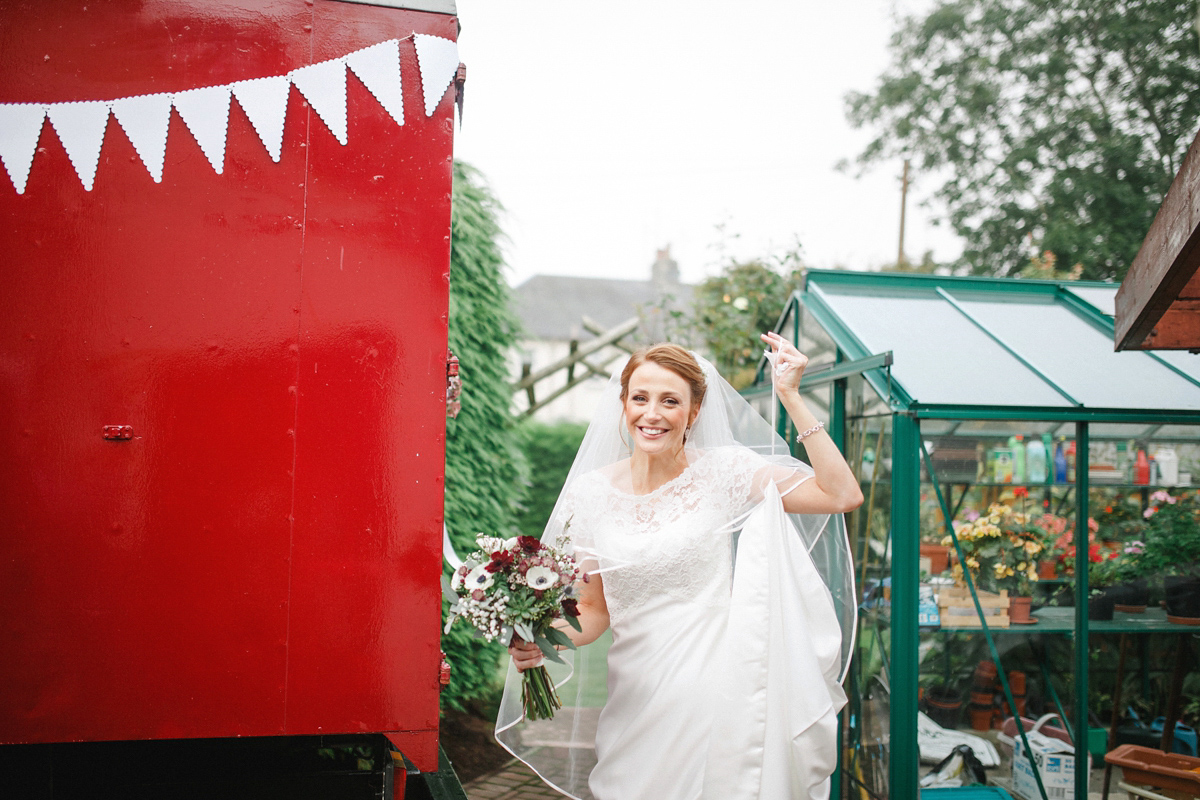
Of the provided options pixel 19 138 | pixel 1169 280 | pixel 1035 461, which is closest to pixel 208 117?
pixel 19 138

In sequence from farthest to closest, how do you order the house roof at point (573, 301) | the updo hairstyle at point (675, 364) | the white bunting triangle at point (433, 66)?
the house roof at point (573, 301), the updo hairstyle at point (675, 364), the white bunting triangle at point (433, 66)

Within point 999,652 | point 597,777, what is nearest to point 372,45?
point 597,777

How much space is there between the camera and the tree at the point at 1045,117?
47.3 feet

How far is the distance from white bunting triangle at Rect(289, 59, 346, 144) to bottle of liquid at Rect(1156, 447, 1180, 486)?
498 cm

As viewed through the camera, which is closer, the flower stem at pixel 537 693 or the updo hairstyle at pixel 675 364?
the flower stem at pixel 537 693

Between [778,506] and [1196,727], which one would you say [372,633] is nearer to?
[778,506]

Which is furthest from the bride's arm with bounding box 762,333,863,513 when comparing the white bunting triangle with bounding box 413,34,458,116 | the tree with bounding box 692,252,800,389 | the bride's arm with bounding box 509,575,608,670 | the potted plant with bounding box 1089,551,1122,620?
the tree with bounding box 692,252,800,389

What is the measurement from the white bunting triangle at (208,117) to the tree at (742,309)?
21.9ft

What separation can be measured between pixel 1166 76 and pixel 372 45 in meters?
17.3

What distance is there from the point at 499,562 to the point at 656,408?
800 millimetres

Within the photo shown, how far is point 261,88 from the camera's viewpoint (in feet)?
7.83

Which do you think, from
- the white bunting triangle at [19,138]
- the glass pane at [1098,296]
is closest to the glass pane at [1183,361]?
the glass pane at [1098,296]

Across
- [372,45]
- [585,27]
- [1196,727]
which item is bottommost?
[1196,727]

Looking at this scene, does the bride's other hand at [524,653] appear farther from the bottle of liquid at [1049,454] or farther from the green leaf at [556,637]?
the bottle of liquid at [1049,454]
